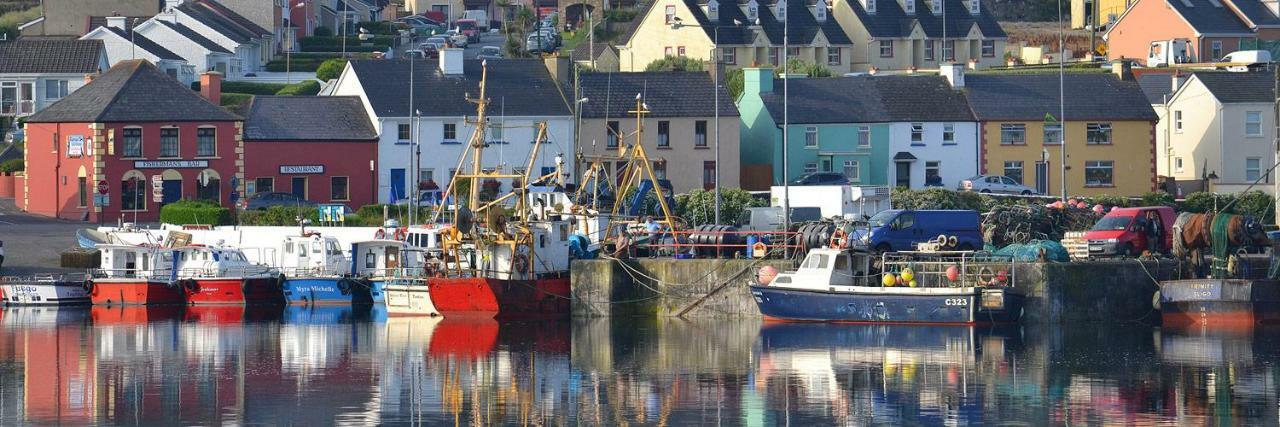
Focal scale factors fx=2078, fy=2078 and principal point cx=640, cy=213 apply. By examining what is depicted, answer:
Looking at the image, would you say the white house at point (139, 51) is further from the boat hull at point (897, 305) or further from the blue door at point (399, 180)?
the boat hull at point (897, 305)

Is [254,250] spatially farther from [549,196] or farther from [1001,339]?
[1001,339]

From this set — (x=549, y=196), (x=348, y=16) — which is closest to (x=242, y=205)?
(x=549, y=196)

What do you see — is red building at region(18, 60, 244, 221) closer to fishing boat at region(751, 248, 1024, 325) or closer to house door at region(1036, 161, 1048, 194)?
fishing boat at region(751, 248, 1024, 325)

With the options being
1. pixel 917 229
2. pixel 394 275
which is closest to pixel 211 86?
pixel 394 275

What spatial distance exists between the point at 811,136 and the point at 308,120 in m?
17.4

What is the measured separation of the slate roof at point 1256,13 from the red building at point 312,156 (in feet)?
166

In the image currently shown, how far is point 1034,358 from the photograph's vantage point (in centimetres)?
4069

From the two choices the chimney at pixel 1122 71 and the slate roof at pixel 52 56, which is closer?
the chimney at pixel 1122 71

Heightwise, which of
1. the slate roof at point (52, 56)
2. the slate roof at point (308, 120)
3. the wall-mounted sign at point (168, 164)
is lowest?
the wall-mounted sign at point (168, 164)

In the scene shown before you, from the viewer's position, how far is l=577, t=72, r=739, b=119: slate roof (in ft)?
232

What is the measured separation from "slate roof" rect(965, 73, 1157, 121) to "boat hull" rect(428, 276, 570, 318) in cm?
2772

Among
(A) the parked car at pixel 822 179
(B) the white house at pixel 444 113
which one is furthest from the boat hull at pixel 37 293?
(A) the parked car at pixel 822 179

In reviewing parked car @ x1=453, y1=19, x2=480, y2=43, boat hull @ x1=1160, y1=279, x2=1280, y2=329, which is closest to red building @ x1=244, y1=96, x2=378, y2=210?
boat hull @ x1=1160, y1=279, x2=1280, y2=329

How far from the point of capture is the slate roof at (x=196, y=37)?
9412 centimetres
